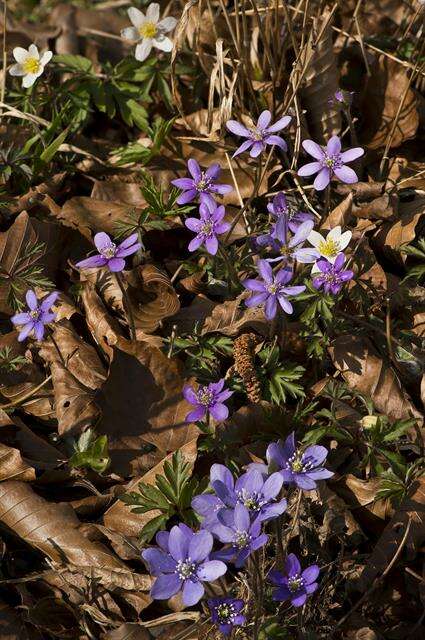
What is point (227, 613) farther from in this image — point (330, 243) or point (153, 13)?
point (153, 13)

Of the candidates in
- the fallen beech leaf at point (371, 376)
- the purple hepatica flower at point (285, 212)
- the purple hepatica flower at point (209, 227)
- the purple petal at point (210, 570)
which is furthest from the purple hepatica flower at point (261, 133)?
the purple petal at point (210, 570)

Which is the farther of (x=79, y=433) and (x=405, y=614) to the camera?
(x=79, y=433)

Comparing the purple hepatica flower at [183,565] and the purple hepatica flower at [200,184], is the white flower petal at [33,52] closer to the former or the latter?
the purple hepatica flower at [200,184]

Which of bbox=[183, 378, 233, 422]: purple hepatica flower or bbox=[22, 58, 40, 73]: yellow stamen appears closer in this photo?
bbox=[183, 378, 233, 422]: purple hepatica flower

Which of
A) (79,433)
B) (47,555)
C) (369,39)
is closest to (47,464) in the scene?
(79,433)

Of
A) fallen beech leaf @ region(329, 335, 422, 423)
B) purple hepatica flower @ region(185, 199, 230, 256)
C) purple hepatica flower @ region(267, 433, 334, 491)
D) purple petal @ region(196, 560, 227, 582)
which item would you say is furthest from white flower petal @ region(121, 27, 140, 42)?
purple petal @ region(196, 560, 227, 582)

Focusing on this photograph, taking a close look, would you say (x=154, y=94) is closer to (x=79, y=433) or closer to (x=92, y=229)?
(x=92, y=229)

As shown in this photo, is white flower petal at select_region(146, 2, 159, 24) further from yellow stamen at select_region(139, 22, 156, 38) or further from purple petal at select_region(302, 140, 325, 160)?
purple petal at select_region(302, 140, 325, 160)
